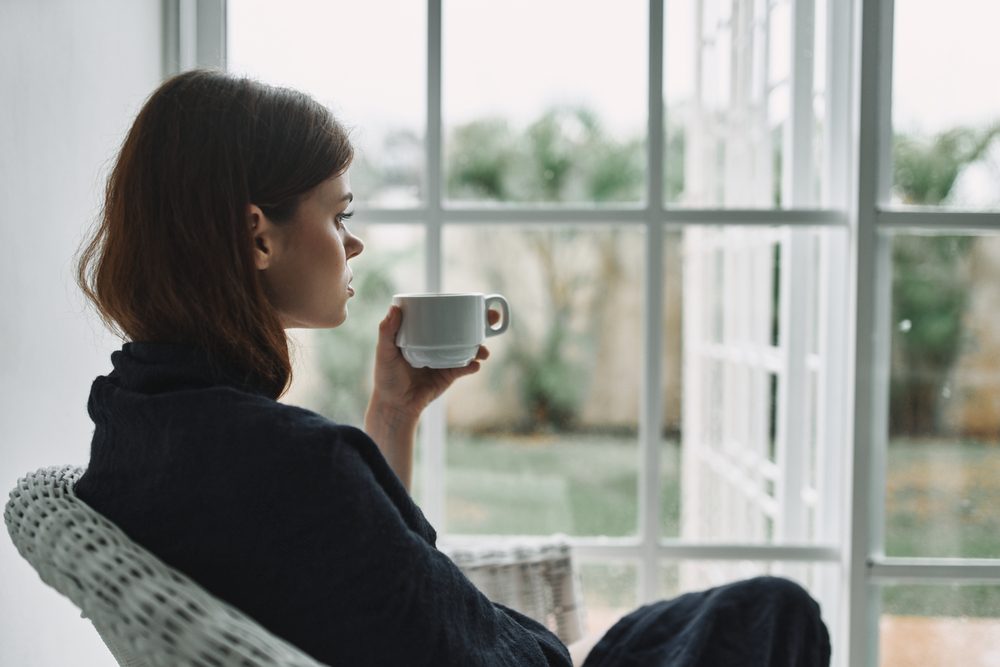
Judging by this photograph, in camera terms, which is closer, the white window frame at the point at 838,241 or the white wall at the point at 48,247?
the white wall at the point at 48,247

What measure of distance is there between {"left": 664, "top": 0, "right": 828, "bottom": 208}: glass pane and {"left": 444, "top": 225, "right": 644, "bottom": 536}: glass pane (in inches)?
7.6

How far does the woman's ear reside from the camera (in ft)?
2.86

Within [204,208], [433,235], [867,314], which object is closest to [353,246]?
[204,208]

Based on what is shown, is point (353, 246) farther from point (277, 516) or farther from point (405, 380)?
point (277, 516)

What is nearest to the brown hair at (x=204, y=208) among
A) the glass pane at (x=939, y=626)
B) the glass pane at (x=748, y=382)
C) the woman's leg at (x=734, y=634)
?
the woman's leg at (x=734, y=634)

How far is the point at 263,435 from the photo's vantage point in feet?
2.46

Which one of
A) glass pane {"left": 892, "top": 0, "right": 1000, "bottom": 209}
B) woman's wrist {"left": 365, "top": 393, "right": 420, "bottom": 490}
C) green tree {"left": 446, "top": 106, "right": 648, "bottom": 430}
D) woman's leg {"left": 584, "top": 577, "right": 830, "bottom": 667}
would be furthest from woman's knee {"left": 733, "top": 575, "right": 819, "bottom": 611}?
glass pane {"left": 892, "top": 0, "right": 1000, "bottom": 209}

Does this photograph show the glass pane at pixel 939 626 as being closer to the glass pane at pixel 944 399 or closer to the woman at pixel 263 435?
the glass pane at pixel 944 399

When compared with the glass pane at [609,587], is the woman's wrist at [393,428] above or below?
above

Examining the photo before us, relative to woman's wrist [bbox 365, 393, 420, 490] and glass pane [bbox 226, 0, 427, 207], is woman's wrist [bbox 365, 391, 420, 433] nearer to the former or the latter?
woman's wrist [bbox 365, 393, 420, 490]

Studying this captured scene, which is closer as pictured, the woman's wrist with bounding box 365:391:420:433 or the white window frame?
the woman's wrist with bounding box 365:391:420:433

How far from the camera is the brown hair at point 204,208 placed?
85 centimetres

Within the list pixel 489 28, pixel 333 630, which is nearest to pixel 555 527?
pixel 333 630

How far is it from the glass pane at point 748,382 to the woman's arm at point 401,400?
0.52m
